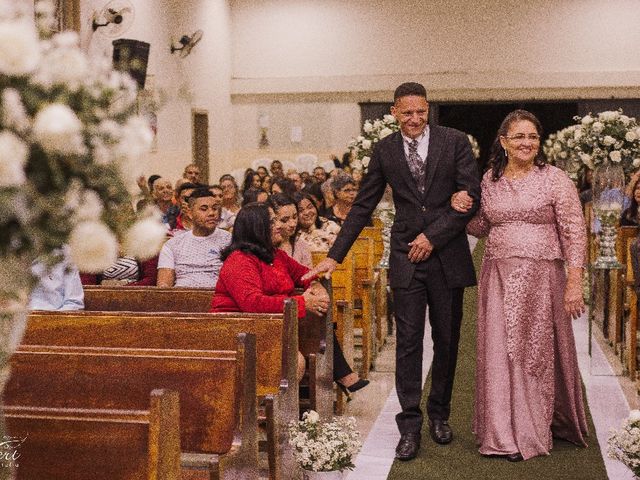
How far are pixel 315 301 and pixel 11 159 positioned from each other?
357 cm

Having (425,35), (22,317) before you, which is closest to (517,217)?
(22,317)

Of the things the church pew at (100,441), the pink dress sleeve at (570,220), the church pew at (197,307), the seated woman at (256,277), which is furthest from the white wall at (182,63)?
the church pew at (100,441)

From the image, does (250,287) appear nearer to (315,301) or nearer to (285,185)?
(315,301)

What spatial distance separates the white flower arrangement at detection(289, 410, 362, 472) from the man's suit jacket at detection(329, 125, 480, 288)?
1.01 meters

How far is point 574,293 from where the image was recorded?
Result: 4.83 meters

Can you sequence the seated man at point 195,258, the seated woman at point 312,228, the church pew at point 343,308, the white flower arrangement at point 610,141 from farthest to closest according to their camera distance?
the white flower arrangement at point 610,141 → the seated woman at point 312,228 → the seated man at point 195,258 → the church pew at point 343,308

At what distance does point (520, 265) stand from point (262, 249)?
1.32m

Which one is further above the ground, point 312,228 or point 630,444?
point 312,228

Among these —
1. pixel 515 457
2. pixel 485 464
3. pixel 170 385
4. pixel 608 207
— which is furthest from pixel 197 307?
pixel 608 207

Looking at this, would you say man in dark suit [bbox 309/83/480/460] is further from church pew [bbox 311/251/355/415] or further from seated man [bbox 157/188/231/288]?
seated man [bbox 157/188/231/288]

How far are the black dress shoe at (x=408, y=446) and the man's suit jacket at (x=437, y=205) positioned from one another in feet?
2.55

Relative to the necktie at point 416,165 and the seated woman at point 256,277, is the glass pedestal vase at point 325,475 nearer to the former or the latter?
the seated woman at point 256,277

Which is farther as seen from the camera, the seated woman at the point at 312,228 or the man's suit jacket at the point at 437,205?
the seated woman at the point at 312,228

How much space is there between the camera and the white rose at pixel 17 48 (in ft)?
5.47
